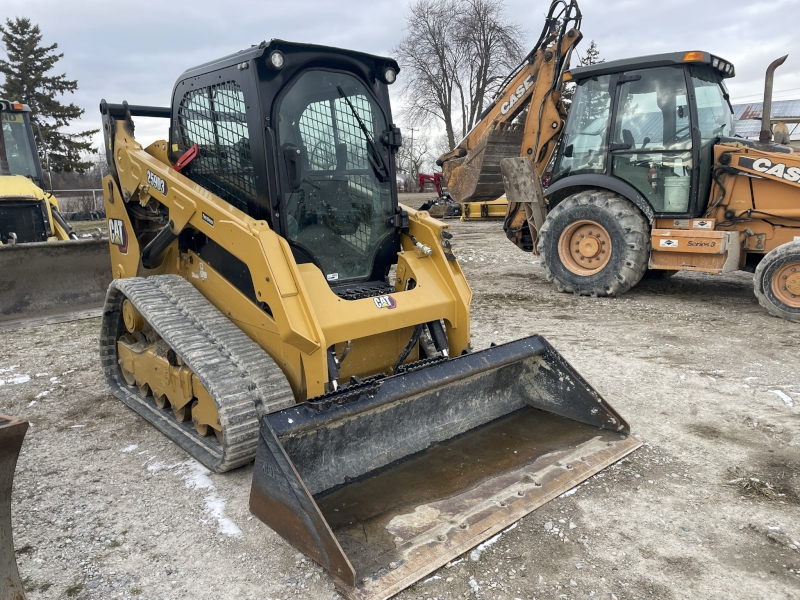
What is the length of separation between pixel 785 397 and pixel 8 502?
4.38 metres

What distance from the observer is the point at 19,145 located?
8.30 meters

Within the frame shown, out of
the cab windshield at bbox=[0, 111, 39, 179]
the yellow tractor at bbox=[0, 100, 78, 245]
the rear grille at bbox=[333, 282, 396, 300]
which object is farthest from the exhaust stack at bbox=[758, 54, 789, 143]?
the cab windshield at bbox=[0, 111, 39, 179]

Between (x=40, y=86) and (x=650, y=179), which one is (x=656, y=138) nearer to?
(x=650, y=179)

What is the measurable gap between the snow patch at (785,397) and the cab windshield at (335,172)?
281cm

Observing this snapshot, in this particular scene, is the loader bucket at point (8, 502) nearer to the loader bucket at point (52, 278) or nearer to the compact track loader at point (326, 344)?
the compact track loader at point (326, 344)

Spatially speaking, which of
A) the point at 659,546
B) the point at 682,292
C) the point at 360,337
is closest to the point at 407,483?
the point at 360,337

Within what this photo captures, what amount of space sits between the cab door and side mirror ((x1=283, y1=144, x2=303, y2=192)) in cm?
468

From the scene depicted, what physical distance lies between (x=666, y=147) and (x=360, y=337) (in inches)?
188

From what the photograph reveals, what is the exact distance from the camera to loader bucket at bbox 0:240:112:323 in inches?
246

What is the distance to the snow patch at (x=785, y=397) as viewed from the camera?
403cm

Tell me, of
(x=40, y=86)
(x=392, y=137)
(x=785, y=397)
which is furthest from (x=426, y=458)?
(x=40, y=86)

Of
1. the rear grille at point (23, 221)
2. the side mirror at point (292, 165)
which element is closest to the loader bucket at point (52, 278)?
the rear grille at point (23, 221)

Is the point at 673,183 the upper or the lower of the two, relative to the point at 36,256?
upper

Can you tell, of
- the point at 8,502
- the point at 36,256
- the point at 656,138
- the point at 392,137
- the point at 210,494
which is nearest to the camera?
the point at 8,502
